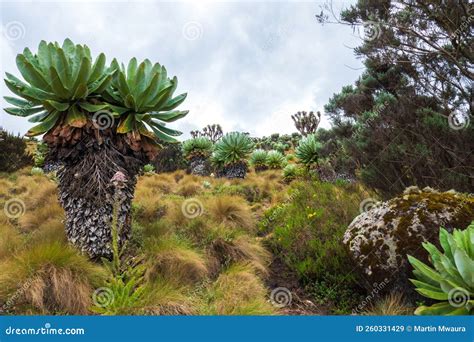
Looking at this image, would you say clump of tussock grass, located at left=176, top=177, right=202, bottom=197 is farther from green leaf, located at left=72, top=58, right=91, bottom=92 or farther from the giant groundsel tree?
green leaf, located at left=72, top=58, right=91, bottom=92

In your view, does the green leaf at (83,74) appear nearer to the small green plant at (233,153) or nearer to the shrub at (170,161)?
the small green plant at (233,153)

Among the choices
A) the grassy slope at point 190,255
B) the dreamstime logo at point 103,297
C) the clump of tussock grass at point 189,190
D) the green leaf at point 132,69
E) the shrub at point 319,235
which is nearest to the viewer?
the dreamstime logo at point 103,297

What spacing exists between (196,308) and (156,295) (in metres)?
0.46

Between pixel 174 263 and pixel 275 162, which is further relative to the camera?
pixel 275 162

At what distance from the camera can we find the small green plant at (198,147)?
17.8m

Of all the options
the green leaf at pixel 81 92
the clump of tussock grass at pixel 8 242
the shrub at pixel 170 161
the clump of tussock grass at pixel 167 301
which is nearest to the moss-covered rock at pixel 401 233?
the clump of tussock grass at pixel 167 301

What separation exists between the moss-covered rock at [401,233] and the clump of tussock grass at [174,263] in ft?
6.99

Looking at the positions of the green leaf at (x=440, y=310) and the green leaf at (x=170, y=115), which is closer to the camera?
the green leaf at (x=440, y=310)

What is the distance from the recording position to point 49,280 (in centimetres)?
407

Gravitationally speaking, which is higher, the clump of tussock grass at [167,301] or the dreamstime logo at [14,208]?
the dreamstime logo at [14,208]

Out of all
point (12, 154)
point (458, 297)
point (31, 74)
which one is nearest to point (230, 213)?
point (31, 74)

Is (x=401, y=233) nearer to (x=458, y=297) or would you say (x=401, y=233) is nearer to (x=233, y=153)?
(x=458, y=297)

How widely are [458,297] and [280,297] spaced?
2387 mm

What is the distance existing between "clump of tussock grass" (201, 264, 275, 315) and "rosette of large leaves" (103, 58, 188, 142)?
82.9 inches
